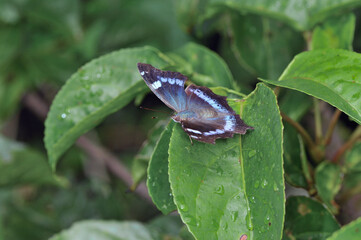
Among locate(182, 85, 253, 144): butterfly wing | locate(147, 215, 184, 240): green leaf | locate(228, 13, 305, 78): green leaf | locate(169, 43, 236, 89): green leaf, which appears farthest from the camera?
locate(228, 13, 305, 78): green leaf

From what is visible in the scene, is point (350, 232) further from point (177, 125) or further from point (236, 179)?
point (177, 125)

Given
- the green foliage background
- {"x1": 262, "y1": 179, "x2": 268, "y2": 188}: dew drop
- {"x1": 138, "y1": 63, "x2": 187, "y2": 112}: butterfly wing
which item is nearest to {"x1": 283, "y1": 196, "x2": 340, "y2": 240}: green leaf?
the green foliage background

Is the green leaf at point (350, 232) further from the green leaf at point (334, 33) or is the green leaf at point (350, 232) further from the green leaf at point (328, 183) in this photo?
the green leaf at point (334, 33)

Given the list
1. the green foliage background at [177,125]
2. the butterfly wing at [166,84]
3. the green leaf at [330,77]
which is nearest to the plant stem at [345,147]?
the green foliage background at [177,125]

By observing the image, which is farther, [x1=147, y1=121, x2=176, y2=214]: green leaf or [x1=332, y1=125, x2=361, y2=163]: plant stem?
[x1=332, y1=125, x2=361, y2=163]: plant stem

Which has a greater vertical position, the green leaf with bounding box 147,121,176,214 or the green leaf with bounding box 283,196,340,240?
the green leaf with bounding box 147,121,176,214

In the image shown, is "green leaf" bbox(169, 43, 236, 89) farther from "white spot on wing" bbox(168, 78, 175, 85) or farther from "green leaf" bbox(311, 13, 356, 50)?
"green leaf" bbox(311, 13, 356, 50)

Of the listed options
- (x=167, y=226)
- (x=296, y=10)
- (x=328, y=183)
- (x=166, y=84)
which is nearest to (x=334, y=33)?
(x=296, y=10)
